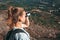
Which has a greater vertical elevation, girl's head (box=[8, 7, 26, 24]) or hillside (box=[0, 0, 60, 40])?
girl's head (box=[8, 7, 26, 24])

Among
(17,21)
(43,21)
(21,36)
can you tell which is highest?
(17,21)

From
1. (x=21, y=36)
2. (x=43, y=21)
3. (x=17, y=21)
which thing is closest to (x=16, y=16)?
(x=17, y=21)

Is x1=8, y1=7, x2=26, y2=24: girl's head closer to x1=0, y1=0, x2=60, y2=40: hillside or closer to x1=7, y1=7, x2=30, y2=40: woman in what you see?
x1=7, y1=7, x2=30, y2=40: woman

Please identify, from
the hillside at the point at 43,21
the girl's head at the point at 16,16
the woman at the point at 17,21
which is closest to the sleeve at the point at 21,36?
the woman at the point at 17,21

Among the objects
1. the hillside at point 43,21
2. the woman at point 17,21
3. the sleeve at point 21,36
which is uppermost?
the woman at point 17,21

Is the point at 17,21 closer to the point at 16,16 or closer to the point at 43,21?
the point at 16,16

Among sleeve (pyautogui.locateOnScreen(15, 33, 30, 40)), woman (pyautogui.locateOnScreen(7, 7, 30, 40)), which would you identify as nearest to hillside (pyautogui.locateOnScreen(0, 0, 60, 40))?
woman (pyautogui.locateOnScreen(7, 7, 30, 40))

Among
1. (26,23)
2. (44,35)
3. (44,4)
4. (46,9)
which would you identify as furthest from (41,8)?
(26,23)

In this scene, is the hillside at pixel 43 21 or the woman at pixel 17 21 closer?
the woman at pixel 17 21

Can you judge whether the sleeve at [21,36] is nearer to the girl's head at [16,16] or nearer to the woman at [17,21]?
the woman at [17,21]

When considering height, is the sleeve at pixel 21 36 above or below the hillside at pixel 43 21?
above

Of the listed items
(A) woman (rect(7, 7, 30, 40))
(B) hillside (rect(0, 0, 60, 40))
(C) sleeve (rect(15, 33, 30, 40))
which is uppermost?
(A) woman (rect(7, 7, 30, 40))

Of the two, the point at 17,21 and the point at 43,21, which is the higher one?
the point at 17,21

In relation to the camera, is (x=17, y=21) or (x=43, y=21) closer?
(x=17, y=21)
